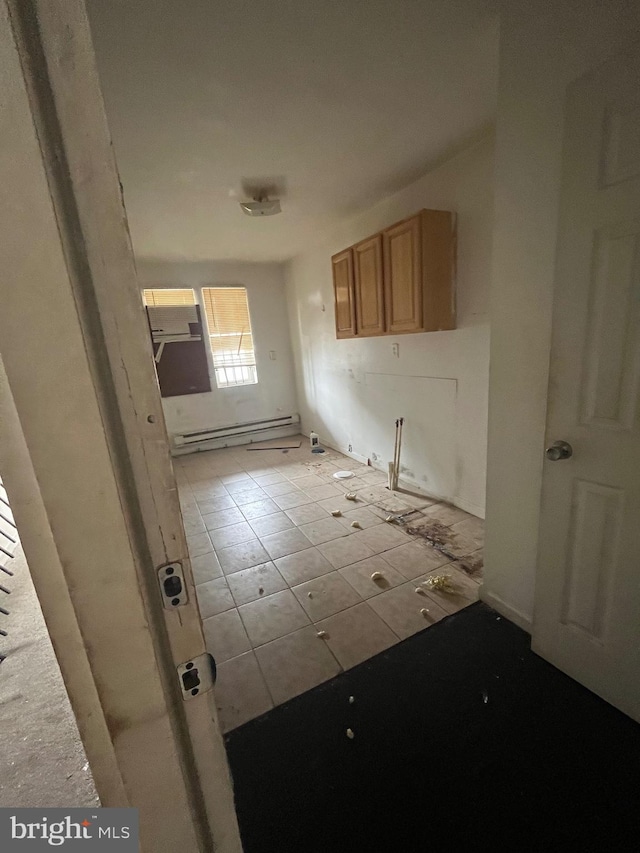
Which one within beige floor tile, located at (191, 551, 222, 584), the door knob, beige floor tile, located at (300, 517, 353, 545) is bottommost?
beige floor tile, located at (191, 551, 222, 584)

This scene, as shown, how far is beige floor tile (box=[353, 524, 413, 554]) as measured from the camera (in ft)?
8.38

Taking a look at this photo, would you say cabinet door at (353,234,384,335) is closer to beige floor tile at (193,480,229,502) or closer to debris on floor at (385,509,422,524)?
debris on floor at (385,509,422,524)

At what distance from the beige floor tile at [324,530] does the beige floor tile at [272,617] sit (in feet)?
1.95

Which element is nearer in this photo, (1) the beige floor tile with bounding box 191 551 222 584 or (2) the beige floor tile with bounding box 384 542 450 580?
(2) the beige floor tile with bounding box 384 542 450 580

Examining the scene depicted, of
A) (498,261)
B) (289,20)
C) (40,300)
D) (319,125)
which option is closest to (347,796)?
(40,300)

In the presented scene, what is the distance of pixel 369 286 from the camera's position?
308 cm

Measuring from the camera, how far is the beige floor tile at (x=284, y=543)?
2.61 m

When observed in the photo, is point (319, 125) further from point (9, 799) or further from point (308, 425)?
point (308, 425)

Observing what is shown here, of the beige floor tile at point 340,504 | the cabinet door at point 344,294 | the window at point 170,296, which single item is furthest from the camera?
the window at point 170,296

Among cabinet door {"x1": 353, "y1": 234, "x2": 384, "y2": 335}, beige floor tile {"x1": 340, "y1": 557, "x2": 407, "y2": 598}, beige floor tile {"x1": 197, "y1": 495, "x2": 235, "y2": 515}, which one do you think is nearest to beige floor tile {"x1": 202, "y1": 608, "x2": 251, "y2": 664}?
beige floor tile {"x1": 340, "y1": 557, "x2": 407, "y2": 598}

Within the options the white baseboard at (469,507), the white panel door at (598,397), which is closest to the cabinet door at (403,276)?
the white panel door at (598,397)

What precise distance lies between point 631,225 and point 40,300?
1.53 metres

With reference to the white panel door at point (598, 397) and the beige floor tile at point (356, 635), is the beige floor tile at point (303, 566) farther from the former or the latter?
the white panel door at point (598, 397)

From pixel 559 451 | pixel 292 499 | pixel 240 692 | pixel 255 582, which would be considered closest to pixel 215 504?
pixel 292 499
